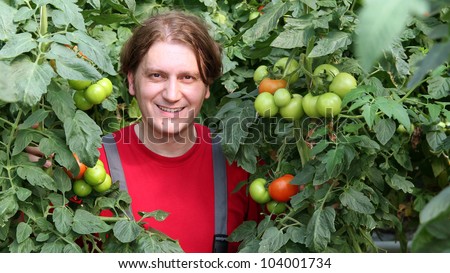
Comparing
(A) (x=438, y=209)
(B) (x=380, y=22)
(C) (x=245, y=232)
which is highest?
(B) (x=380, y=22)

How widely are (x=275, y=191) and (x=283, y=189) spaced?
22 millimetres

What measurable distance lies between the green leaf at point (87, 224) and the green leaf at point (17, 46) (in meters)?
0.42

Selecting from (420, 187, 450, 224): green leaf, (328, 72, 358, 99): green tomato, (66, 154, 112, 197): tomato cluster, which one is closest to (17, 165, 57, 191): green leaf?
(66, 154, 112, 197): tomato cluster

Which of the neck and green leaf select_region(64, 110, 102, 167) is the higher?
green leaf select_region(64, 110, 102, 167)

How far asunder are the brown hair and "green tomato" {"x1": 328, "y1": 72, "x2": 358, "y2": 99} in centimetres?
58

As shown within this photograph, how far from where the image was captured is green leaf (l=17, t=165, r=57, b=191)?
57.9 inches

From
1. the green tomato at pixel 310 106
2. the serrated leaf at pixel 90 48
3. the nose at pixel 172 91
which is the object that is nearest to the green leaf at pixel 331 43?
the green tomato at pixel 310 106

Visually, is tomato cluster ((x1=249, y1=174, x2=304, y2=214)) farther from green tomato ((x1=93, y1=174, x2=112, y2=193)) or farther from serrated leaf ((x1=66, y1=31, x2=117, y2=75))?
serrated leaf ((x1=66, y1=31, x2=117, y2=75))

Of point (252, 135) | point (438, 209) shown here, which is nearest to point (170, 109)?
point (252, 135)

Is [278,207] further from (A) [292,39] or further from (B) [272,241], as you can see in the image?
(A) [292,39]

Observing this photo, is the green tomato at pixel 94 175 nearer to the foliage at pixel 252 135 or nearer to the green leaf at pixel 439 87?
the foliage at pixel 252 135

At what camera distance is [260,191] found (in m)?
1.74

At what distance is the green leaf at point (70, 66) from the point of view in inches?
53.9

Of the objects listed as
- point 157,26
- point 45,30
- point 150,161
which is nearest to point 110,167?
point 150,161
